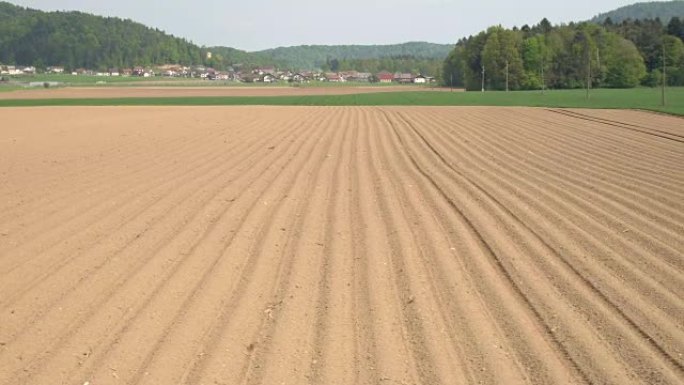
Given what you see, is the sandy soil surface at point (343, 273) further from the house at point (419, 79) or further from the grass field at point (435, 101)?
the house at point (419, 79)

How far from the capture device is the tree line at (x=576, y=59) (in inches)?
3841

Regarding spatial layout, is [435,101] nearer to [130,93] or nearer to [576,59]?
[130,93]

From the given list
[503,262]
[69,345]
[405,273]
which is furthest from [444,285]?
[69,345]

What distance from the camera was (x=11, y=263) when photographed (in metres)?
8.08

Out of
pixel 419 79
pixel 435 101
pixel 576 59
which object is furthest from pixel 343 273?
pixel 419 79

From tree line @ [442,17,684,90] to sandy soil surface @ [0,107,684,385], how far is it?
285 ft

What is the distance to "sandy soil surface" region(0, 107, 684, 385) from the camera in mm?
5254

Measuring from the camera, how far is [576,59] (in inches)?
3962

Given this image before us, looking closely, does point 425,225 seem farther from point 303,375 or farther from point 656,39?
point 656,39

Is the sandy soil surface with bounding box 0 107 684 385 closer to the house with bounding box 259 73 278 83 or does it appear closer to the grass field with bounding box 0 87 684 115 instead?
the grass field with bounding box 0 87 684 115

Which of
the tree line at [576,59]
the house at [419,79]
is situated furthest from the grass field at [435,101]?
the house at [419,79]

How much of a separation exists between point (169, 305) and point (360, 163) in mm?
10291

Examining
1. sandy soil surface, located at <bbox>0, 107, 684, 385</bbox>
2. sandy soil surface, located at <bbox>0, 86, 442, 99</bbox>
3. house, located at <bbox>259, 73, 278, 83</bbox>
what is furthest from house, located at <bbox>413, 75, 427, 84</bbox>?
sandy soil surface, located at <bbox>0, 107, 684, 385</bbox>

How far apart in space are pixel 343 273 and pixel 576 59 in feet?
332
